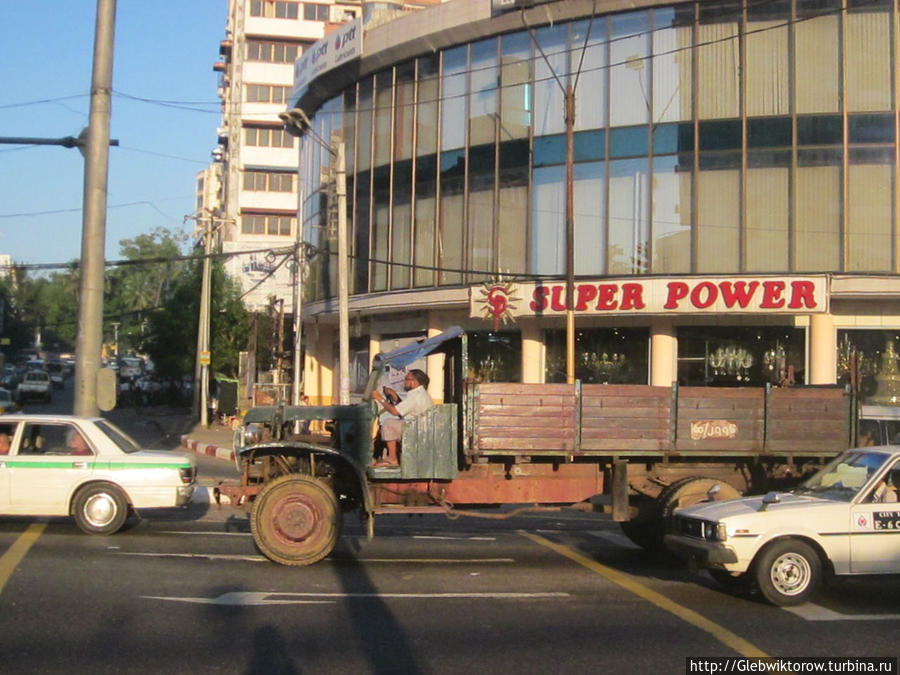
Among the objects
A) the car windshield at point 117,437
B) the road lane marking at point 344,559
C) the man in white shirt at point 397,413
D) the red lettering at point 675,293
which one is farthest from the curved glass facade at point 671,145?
the road lane marking at point 344,559

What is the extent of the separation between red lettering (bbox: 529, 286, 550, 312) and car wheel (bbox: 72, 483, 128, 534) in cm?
1534

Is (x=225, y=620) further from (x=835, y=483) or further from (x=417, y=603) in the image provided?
(x=835, y=483)

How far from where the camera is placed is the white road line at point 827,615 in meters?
8.30

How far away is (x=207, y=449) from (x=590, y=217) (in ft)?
40.6

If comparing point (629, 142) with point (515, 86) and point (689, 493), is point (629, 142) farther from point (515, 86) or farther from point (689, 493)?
point (689, 493)

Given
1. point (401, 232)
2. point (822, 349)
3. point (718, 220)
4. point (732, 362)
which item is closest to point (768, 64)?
point (718, 220)

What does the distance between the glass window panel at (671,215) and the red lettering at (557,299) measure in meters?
2.42

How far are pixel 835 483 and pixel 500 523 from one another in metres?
6.64

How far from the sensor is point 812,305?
23469 millimetres

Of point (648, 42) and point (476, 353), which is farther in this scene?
point (476, 353)

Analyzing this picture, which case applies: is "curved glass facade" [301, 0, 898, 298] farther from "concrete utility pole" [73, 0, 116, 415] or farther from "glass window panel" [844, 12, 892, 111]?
"concrete utility pole" [73, 0, 116, 415]

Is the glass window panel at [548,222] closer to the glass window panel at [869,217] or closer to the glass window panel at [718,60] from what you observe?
the glass window panel at [718,60]

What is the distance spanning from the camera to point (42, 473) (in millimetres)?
12375

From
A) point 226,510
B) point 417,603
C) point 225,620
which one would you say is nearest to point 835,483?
point 417,603
